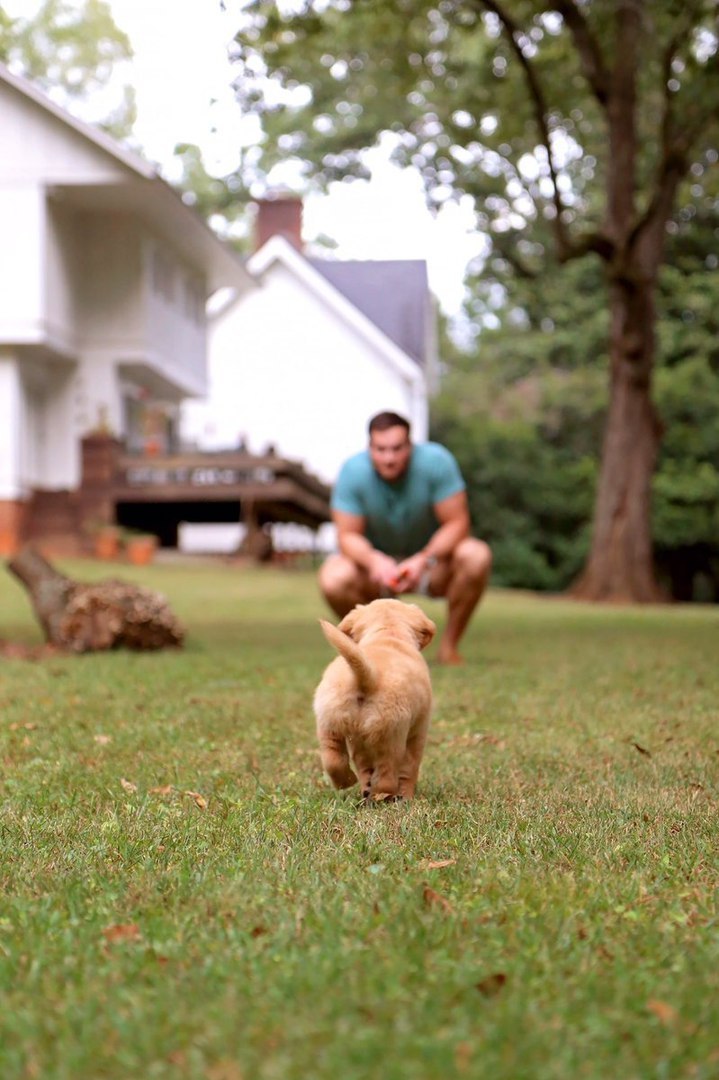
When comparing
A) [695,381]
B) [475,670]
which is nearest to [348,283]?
[695,381]

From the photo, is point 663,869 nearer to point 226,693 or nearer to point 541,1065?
point 541,1065

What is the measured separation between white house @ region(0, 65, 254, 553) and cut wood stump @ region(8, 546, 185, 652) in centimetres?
1463

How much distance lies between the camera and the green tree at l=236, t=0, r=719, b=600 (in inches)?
693

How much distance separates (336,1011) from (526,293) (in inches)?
1378

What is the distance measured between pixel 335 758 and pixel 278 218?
116ft

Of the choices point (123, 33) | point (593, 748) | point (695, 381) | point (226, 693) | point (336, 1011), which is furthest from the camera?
point (123, 33)

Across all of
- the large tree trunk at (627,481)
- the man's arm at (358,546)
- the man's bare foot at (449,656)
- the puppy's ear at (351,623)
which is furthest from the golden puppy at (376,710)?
the large tree trunk at (627,481)

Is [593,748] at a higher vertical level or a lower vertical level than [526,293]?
lower

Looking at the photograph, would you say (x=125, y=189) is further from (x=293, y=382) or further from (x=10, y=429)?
(x=293, y=382)

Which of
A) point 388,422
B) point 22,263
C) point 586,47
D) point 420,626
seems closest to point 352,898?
point 420,626

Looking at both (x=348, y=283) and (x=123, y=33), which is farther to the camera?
(x=123, y=33)

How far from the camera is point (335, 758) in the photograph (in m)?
5.05

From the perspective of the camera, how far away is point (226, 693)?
28.5ft

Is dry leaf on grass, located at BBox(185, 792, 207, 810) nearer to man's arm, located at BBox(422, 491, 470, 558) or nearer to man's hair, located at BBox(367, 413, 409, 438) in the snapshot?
man's hair, located at BBox(367, 413, 409, 438)
